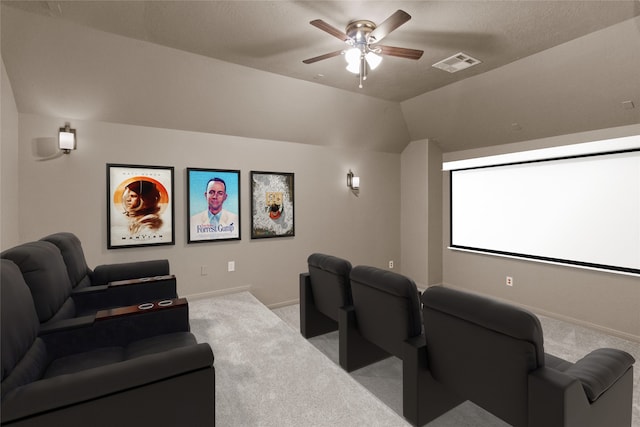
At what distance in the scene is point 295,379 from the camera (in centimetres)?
225

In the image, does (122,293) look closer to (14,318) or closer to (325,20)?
(14,318)

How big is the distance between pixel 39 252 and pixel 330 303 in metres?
2.10

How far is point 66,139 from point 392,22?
3154 mm

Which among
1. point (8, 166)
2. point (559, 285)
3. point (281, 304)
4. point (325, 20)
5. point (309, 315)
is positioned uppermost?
point (325, 20)

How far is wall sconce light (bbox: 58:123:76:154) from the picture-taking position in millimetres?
3111

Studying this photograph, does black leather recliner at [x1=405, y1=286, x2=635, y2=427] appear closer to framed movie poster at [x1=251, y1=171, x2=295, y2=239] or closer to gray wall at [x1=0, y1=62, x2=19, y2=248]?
framed movie poster at [x1=251, y1=171, x2=295, y2=239]

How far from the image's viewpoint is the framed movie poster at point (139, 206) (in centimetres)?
345

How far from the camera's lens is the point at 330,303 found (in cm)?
293

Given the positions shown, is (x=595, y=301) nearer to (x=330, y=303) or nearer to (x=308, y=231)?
(x=330, y=303)

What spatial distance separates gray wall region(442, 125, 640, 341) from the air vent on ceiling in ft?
5.45

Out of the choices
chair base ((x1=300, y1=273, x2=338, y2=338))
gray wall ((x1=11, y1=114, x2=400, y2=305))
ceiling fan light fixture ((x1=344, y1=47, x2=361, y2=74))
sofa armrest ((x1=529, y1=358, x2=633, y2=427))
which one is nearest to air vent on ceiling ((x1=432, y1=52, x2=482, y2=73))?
ceiling fan light fixture ((x1=344, y1=47, x2=361, y2=74))

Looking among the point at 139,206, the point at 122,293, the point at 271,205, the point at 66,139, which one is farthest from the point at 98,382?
the point at 271,205

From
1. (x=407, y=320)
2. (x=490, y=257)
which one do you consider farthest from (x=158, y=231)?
(x=490, y=257)

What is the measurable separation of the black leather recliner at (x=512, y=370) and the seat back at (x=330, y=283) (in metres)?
0.88
